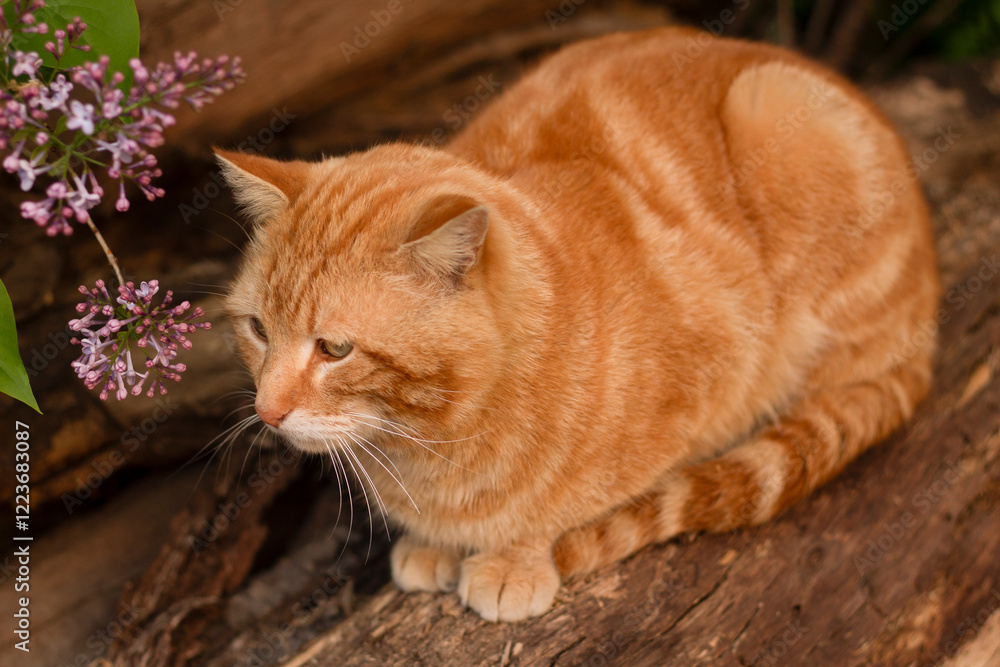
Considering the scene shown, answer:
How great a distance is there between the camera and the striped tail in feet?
6.77

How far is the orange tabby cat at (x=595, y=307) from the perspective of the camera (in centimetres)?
161

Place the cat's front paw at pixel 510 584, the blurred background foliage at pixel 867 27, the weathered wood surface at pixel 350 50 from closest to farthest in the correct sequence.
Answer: the cat's front paw at pixel 510 584, the weathered wood surface at pixel 350 50, the blurred background foliage at pixel 867 27

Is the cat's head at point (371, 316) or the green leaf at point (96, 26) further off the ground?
the green leaf at point (96, 26)

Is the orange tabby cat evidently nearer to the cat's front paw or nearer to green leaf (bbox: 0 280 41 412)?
the cat's front paw

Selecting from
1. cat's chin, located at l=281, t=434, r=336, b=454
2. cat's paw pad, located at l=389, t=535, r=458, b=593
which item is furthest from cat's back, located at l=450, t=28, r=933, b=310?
cat's paw pad, located at l=389, t=535, r=458, b=593

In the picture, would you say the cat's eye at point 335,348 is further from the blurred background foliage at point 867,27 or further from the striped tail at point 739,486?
the blurred background foliage at point 867,27

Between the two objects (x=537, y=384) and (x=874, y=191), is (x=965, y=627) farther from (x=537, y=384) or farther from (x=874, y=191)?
(x=537, y=384)

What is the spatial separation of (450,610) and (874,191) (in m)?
1.71

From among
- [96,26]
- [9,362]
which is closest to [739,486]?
[9,362]

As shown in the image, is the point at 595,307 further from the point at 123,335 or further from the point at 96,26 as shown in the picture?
the point at 96,26

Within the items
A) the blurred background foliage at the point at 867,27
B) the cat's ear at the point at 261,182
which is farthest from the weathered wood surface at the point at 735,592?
the blurred background foliage at the point at 867,27

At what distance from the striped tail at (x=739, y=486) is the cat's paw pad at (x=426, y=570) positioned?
1.00ft

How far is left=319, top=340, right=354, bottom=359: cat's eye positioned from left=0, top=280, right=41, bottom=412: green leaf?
1.73ft

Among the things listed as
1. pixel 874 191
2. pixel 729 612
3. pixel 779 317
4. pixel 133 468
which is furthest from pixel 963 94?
pixel 133 468
